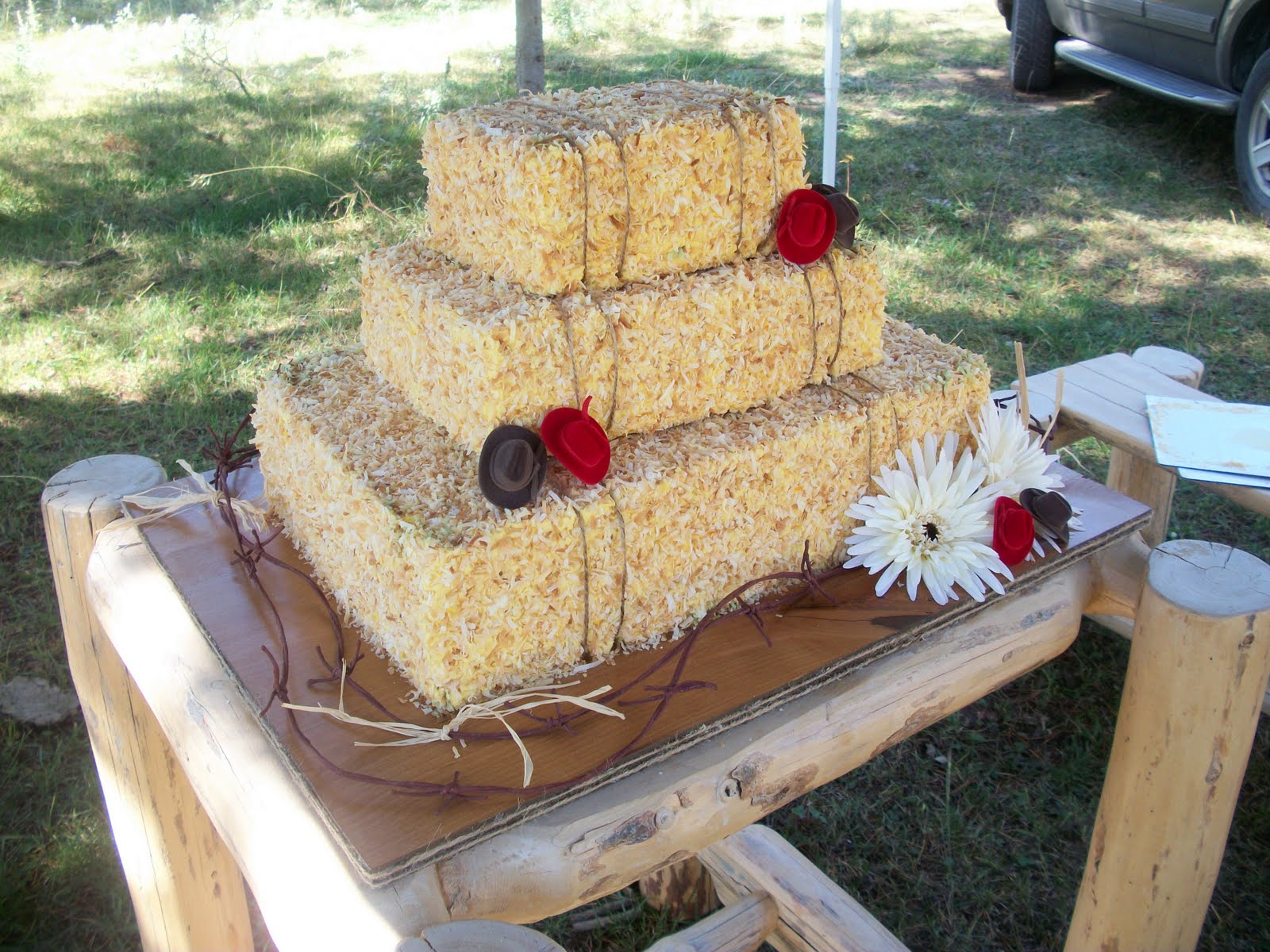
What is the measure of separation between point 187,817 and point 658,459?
1225mm

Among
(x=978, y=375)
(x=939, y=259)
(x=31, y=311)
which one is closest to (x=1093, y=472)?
(x=939, y=259)

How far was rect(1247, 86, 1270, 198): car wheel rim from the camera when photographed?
507 cm

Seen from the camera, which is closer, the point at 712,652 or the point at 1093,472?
the point at 712,652

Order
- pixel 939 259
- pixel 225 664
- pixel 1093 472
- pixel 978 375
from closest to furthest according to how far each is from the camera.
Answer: pixel 225 664, pixel 978 375, pixel 1093 472, pixel 939 259

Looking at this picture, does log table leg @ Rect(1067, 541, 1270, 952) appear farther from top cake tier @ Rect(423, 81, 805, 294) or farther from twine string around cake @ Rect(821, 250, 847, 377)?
top cake tier @ Rect(423, 81, 805, 294)

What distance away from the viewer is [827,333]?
5.99ft

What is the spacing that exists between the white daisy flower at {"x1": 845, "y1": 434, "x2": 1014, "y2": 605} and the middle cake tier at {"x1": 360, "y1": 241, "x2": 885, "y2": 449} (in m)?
0.24

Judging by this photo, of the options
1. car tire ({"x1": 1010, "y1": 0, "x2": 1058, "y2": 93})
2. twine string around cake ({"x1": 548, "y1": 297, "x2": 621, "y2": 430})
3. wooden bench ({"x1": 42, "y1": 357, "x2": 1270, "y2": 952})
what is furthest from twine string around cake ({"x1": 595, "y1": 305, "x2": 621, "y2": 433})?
car tire ({"x1": 1010, "y1": 0, "x2": 1058, "y2": 93})

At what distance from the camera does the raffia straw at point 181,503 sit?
1985mm

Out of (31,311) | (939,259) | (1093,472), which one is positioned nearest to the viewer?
(1093,472)

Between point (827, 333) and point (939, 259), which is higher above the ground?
point (827, 333)

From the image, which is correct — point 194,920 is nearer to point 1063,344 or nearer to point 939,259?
point 1063,344

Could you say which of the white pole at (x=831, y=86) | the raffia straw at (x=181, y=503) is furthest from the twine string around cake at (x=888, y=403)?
the white pole at (x=831, y=86)

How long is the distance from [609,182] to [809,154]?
4.68 meters
